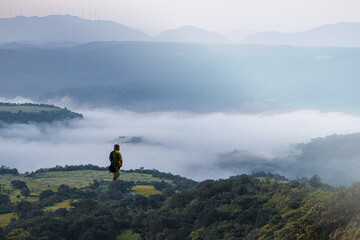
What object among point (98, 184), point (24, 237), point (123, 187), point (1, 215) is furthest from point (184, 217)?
point (98, 184)

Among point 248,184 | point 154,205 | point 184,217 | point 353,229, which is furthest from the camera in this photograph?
point 154,205

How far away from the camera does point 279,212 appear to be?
50.6 meters

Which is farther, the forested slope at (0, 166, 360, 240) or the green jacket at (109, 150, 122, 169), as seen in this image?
the forested slope at (0, 166, 360, 240)

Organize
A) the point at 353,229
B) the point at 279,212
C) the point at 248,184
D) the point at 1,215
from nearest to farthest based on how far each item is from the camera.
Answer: the point at 353,229 < the point at 279,212 < the point at 248,184 < the point at 1,215

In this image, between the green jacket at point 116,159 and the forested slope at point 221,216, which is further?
the forested slope at point 221,216

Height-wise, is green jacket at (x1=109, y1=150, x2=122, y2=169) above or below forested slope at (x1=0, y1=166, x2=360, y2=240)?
above

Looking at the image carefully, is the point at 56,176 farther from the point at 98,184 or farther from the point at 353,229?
the point at 353,229

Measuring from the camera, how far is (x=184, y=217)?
2434 inches

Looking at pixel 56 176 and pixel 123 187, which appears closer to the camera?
pixel 123 187

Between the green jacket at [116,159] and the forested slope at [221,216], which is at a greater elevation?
the green jacket at [116,159]

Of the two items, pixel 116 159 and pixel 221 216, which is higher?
pixel 116 159

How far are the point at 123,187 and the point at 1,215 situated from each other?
34.9 m

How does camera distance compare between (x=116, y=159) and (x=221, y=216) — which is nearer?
(x=116, y=159)

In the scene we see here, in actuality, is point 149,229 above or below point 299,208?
below
